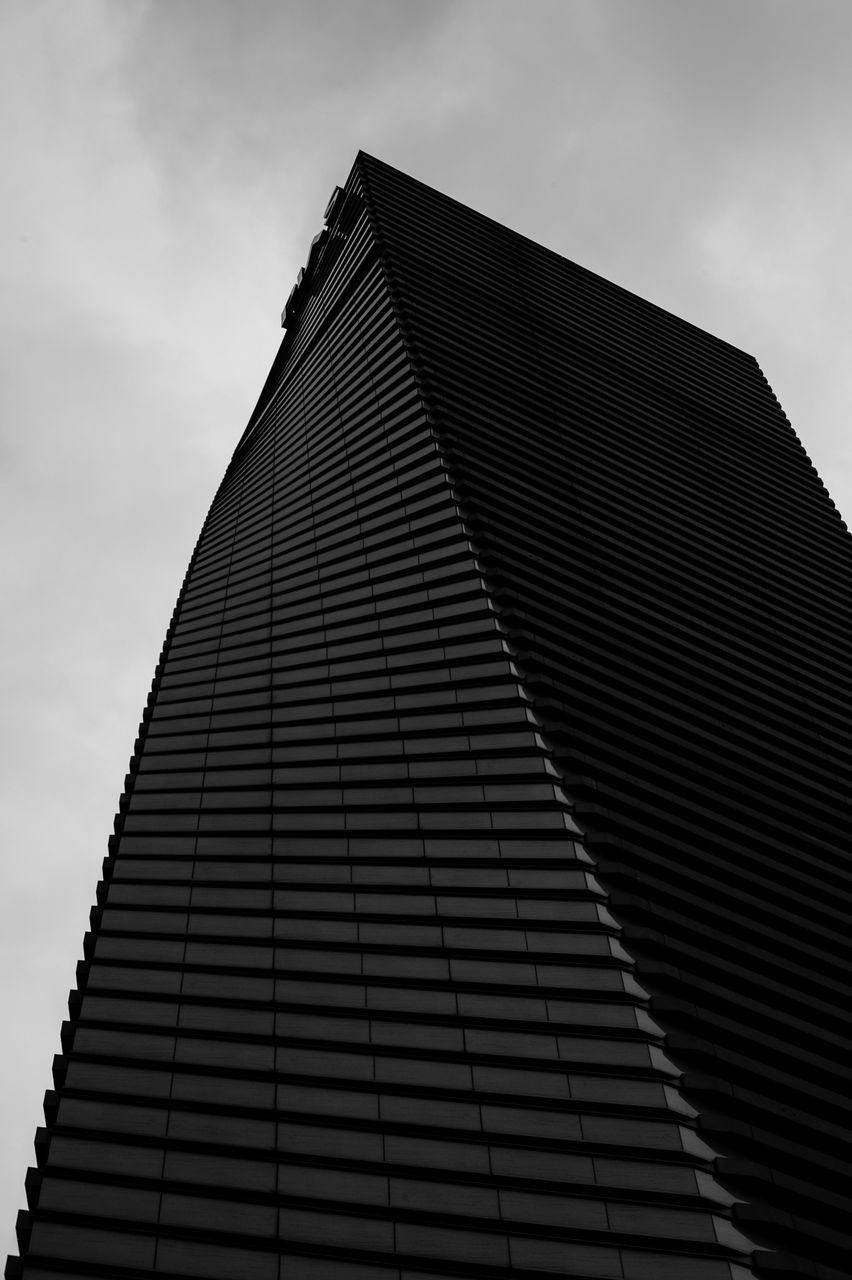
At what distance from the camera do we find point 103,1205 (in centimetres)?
2342

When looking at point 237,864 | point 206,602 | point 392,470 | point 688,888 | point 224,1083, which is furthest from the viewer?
point 206,602

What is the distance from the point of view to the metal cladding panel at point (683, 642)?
2334cm

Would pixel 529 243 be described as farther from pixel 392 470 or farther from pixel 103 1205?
pixel 103 1205

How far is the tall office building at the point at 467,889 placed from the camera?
21297 millimetres

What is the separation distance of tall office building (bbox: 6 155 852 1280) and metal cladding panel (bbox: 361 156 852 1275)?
0.46 ft

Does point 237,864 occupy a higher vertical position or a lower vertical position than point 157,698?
lower

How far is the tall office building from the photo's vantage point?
69.9 feet

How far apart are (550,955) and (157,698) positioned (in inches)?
889

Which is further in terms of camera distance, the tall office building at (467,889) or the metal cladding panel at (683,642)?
the metal cladding panel at (683,642)

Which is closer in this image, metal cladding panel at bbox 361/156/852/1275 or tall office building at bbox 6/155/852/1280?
tall office building at bbox 6/155/852/1280

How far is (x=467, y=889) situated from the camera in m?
26.2

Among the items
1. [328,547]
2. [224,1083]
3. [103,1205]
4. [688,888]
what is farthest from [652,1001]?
[328,547]

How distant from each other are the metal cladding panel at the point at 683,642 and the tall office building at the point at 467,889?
0.14 m

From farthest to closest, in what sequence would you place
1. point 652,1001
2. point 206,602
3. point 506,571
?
point 206,602 < point 506,571 < point 652,1001
